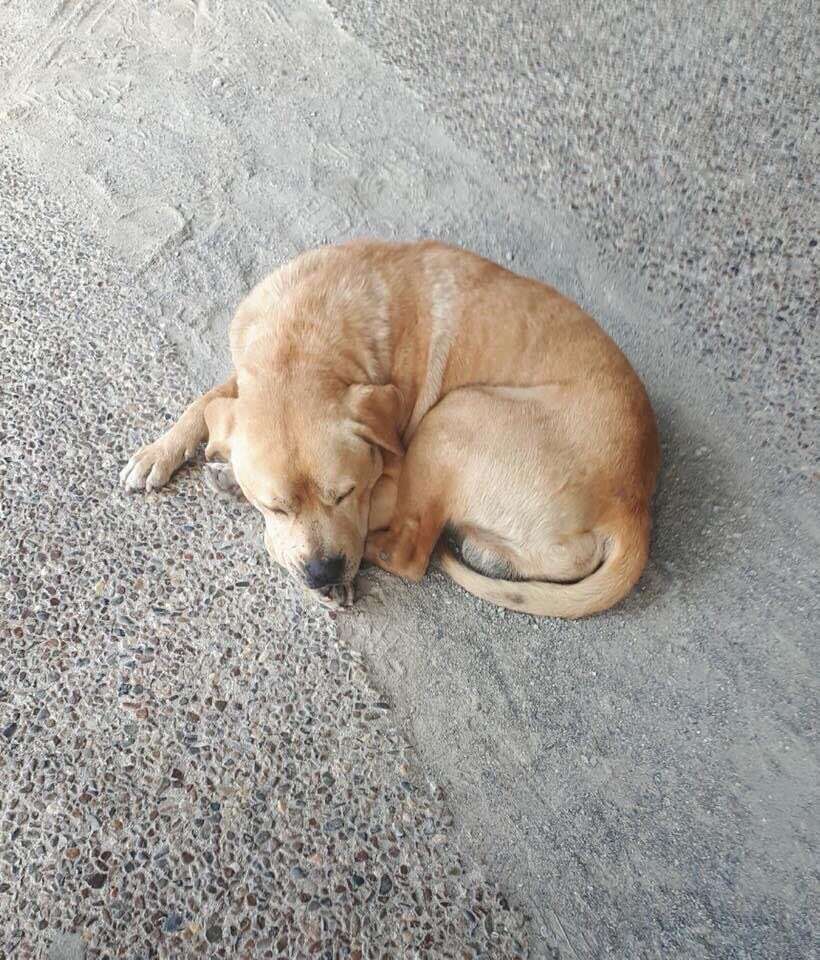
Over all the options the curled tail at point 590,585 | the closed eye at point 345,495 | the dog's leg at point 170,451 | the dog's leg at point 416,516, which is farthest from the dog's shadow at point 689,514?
the dog's leg at point 170,451

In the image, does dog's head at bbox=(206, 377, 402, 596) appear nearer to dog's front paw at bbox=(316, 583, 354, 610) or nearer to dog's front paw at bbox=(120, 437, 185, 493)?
Result: dog's front paw at bbox=(316, 583, 354, 610)

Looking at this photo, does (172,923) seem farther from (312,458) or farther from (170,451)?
(170,451)

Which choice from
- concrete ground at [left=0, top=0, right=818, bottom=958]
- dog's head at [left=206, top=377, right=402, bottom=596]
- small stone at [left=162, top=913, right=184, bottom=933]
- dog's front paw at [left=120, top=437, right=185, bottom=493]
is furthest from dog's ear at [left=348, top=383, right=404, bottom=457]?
small stone at [left=162, top=913, right=184, bottom=933]

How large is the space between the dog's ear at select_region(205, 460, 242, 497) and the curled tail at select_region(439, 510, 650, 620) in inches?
38.1

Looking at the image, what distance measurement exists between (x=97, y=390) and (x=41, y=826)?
1.87 meters

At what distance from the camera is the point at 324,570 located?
2623 mm

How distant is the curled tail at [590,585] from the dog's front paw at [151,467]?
128 cm

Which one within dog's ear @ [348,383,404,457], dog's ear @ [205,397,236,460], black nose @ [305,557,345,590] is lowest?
black nose @ [305,557,345,590]

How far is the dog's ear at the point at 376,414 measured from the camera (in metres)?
2.62

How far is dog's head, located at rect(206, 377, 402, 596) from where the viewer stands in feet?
8.29

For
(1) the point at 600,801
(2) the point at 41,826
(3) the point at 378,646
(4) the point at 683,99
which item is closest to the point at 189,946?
(2) the point at 41,826

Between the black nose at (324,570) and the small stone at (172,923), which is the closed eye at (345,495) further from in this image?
the small stone at (172,923)

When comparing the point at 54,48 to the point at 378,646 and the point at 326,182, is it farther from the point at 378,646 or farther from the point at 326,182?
the point at 378,646

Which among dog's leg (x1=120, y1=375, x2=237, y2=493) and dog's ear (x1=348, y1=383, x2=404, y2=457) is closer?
dog's ear (x1=348, y1=383, x2=404, y2=457)
